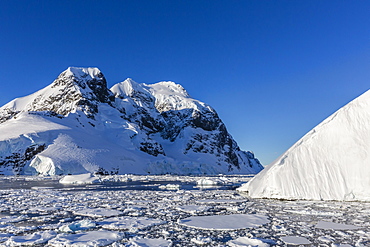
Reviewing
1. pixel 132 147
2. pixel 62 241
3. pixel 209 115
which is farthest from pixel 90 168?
pixel 209 115

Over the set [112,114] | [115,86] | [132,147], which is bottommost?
[132,147]

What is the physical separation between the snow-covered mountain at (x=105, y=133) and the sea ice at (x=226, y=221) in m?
51.4

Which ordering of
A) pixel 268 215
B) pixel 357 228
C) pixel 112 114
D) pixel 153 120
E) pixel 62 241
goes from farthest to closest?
pixel 153 120
pixel 112 114
pixel 268 215
pixel 357 228
pixel 62 241

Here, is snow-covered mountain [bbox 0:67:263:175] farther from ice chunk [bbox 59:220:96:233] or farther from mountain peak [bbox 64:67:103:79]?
ice chunk [bbox 59:220:96:233]

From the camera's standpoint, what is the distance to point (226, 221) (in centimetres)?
880

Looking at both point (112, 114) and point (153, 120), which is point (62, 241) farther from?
point (153, 120)

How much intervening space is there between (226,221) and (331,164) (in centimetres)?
809

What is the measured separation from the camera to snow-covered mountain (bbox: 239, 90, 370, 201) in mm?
13156

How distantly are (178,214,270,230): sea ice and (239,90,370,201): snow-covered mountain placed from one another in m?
5.67

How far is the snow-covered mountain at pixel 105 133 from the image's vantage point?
57.7m

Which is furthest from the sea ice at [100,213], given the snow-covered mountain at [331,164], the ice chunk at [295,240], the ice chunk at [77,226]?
the snow-covered mountain at [331,164]

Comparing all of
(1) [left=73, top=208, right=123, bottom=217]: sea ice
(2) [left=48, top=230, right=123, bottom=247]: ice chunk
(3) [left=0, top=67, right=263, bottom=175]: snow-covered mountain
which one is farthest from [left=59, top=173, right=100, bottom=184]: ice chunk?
(2) [left=48, top=230, right=123, bottom=247]: ice chunk

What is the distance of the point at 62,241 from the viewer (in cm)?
633

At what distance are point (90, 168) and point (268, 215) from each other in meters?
53.3
